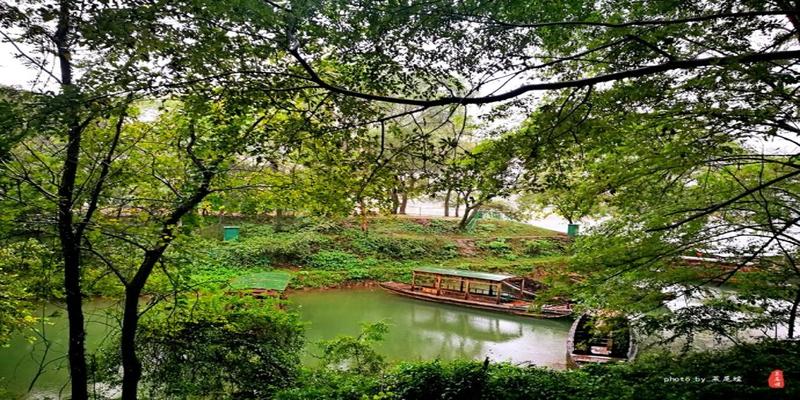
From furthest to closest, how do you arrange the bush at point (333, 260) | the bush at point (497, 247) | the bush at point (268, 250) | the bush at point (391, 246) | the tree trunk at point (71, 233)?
the bush at point (497, 247), the bush at point (391, 246), the bush at point (333, 260), the bush at point (268, 250), the tree trunk at point (71, 233)

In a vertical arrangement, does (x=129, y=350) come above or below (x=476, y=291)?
below

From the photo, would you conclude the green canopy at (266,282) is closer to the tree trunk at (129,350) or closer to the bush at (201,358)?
the bush at (201,358)

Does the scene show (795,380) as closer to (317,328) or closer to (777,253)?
(777,253)

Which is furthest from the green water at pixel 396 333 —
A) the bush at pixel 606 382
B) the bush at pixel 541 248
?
the bush at pixel 541 248

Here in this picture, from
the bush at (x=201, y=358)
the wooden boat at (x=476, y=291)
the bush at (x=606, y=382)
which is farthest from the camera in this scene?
the wooden boat at (x=476, y=291)

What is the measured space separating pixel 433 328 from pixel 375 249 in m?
6.40

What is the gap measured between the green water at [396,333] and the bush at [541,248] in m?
6.90

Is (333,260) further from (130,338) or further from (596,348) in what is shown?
(130,338)

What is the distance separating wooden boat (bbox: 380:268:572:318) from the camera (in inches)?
427

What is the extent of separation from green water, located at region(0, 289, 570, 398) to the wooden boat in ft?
0.69

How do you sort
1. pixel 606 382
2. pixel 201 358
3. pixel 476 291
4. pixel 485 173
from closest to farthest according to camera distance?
pixel 485 173 < pixel 606 382 < pixel 201 358 < pixel 476 291

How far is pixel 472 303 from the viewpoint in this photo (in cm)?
1134

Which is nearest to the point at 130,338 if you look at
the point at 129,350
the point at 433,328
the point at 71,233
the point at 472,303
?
the point at 129,350

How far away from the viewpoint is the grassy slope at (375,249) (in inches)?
537
